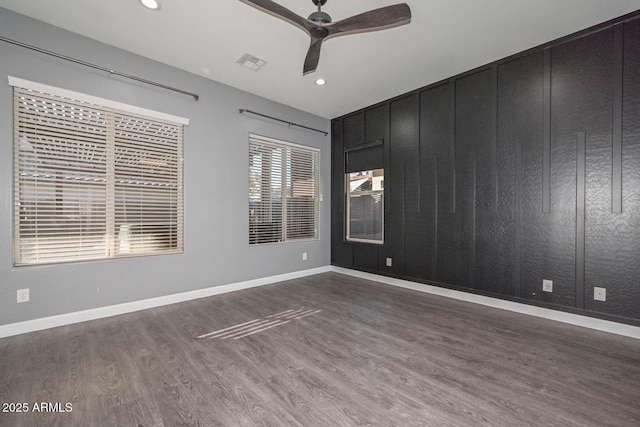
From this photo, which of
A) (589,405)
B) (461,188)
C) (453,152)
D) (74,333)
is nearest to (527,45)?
(453,152)

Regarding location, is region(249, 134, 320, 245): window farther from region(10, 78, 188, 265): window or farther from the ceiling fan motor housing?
the ceiling fan motor housing

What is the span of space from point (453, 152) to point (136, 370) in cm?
404

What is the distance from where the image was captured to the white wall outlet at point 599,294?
8.58 ft

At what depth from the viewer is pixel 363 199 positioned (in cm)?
493

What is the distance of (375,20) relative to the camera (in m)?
2.04

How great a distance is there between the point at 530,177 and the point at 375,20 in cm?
242

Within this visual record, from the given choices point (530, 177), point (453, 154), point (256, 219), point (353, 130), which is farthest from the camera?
point (353, 130)

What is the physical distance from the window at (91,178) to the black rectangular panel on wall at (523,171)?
3.96m

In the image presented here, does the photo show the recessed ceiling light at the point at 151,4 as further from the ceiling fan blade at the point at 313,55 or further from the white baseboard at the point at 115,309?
the white baseboard at the point at 115,309

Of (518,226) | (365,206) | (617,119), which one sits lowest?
(518,226)

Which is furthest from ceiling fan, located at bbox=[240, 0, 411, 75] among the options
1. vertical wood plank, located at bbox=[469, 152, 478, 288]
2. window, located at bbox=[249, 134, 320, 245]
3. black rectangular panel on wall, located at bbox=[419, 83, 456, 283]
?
window, located at bbox=[249, 134, 320, 245]

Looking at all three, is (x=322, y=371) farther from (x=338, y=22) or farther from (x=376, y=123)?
(x=376, y=123)

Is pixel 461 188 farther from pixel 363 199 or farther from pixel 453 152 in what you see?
pixel 363 199

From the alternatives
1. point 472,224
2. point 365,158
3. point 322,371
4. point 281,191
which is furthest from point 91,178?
point 472,224
